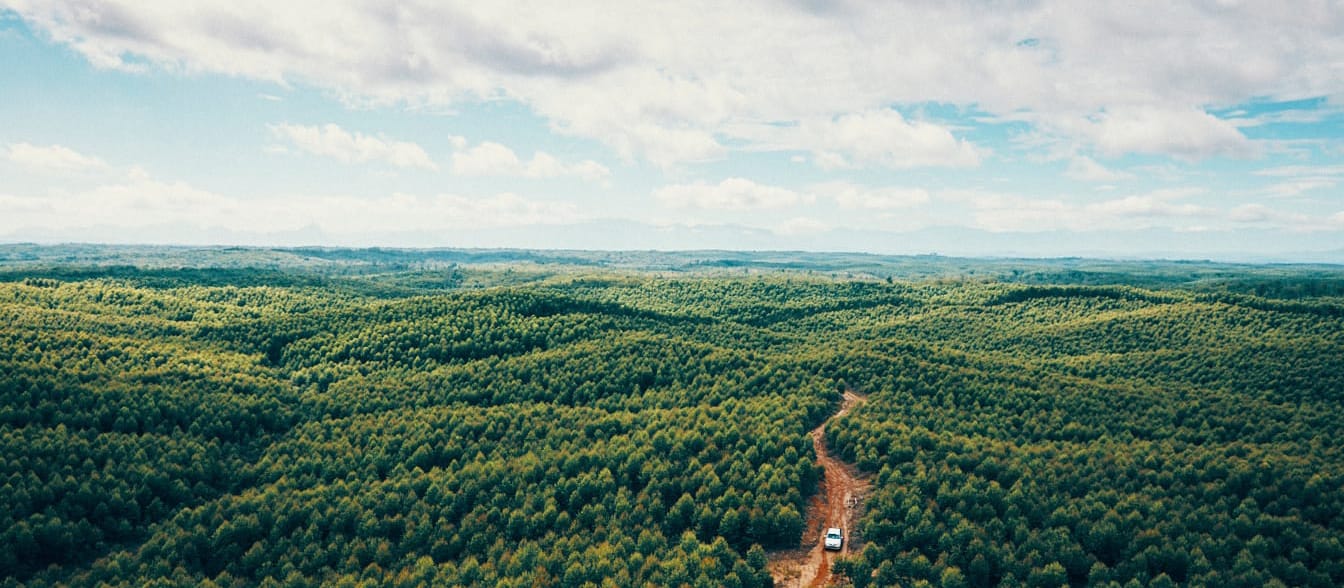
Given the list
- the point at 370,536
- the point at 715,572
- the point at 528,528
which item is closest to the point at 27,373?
the point at 370,536

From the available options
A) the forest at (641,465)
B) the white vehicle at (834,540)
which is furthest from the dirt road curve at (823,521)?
the forest at (641,465)

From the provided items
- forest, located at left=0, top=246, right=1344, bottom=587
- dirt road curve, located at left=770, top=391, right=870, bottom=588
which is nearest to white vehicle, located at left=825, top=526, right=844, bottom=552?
dirt road curve, located at left=770, top=391, right=870, bottom=588

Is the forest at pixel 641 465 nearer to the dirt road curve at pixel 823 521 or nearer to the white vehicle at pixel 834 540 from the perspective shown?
the dirt road curve at pixel 823 521

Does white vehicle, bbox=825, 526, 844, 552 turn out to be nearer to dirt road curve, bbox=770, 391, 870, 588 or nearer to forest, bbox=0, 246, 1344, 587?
dirt road curve, bbox=770, 391, 870, 588

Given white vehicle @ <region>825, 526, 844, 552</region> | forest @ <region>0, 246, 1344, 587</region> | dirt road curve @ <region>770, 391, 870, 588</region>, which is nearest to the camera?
forest @ <region>0, 246, 1344, 587</region>

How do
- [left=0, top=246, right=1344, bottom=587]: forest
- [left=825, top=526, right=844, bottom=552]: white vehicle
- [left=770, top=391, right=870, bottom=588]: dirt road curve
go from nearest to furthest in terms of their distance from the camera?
[left=0, top=246, right=1344, bottom=587]: forest < [left=770, top=391, right=870, bottom=588]: dirt road curve < [left=825, top=526, right=844, bottom=552]: white vehicle
